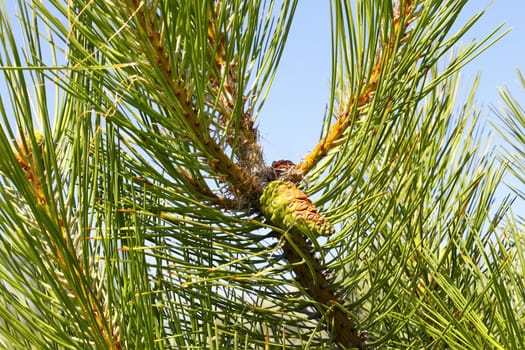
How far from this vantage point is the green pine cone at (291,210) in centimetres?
81

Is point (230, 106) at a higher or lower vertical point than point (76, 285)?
higher

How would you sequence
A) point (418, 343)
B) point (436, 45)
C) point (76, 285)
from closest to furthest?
point (76, 285)
point (436, 45)
point (418, 343)

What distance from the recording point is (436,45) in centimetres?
90

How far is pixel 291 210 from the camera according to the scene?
2.75 ft

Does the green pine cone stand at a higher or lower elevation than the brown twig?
lower

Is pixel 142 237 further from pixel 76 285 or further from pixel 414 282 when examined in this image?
pixel 414 282

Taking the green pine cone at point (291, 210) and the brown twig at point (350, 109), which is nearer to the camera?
the green pine cone at point (291, 210)

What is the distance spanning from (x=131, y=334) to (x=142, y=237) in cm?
11

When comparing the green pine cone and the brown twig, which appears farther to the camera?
the brown twig

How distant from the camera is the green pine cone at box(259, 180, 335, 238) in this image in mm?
811

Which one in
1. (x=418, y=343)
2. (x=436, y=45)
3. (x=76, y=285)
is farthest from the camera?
(x=418, y=343)

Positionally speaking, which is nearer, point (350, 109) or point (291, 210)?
point (291, 210)

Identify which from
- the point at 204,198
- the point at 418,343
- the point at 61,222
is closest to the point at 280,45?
the point at 204,198

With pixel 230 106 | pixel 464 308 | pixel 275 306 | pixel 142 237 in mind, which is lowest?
pixel 464 308
